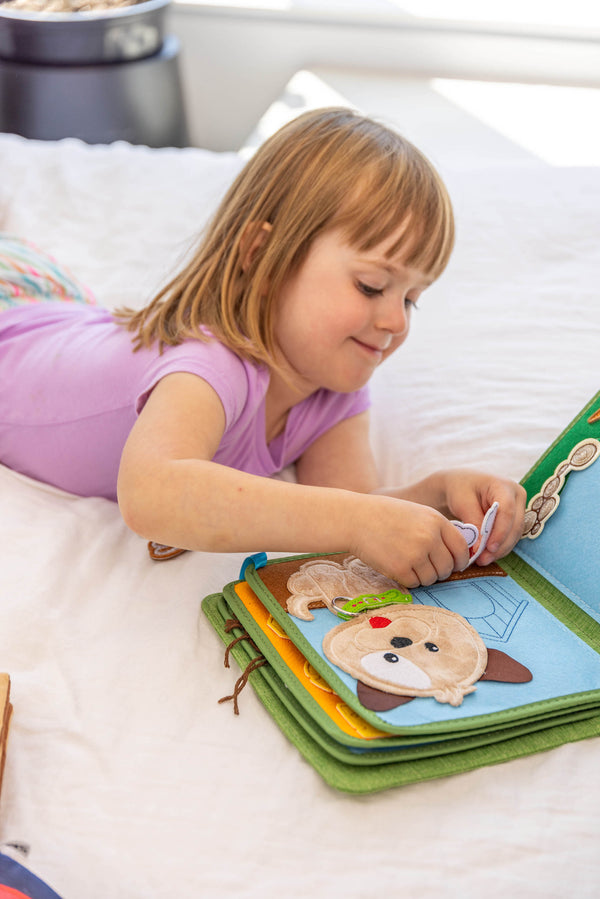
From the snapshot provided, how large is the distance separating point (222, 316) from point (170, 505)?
270 millimetres

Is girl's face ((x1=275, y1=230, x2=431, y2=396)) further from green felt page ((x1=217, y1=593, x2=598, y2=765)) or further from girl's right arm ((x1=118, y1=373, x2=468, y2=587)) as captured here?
green felt page ((x1=217, y1=593, x2=598, y2=765))

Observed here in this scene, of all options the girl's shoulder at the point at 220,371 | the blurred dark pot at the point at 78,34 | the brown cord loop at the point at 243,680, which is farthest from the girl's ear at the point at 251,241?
the blurred dark pot at the point at 78,34

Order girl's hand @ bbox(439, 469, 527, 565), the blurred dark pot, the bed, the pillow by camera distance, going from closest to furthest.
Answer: the bed
girl's hand @ bbox(439, 469, 527, 565)
the pillow
the blurred dark pot

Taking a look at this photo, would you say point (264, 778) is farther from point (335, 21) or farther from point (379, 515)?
point (335, 21)

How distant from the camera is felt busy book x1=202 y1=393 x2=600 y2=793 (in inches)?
22.6

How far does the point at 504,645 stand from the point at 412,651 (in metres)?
0.08

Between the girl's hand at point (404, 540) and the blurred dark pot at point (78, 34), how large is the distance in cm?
159

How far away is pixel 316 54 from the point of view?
7.31 feet

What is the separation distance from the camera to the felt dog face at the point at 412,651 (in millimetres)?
597

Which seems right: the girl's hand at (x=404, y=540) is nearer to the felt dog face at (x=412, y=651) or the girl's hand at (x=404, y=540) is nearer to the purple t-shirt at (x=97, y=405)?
the felt dog face at (x=412, y=651)

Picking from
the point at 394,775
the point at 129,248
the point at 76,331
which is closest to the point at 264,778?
the point at 394,775

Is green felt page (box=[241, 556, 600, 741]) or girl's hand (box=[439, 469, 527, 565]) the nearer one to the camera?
green felt page (box=[241, 556, 600, 741])

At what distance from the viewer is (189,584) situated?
30.3 inches

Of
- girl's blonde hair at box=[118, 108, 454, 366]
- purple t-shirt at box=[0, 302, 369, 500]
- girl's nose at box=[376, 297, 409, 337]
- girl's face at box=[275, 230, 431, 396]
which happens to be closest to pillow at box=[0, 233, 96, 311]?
purple t-shirt at box=[0, 302, 369, 500]
